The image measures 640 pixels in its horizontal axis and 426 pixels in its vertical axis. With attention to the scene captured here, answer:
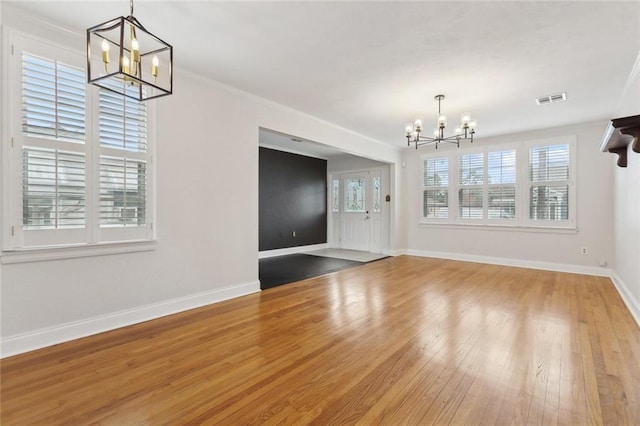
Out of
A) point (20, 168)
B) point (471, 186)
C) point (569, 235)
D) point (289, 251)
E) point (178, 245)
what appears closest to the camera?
point (20, 168)

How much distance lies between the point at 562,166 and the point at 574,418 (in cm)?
531

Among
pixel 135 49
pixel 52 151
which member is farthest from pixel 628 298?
pixel 52 151

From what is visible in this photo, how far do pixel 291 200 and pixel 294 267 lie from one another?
7.71 ft

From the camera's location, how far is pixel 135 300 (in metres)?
3.01

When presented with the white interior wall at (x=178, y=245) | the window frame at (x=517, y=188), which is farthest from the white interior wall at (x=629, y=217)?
the white interior wall at (x=178, y=245)

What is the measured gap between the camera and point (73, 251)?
2633mm

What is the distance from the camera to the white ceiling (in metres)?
2.33

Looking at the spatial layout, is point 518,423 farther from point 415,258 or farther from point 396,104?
point 415,258

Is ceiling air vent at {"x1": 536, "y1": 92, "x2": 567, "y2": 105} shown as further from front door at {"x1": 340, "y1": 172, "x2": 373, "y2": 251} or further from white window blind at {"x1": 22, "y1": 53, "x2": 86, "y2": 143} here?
white window blind at {"x1": 22, "y1": 53, "x2": 86, "y2": 143}

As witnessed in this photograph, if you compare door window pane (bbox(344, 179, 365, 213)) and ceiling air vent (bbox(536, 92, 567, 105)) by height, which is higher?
ceiling air vent (bbox(536, 92, 567, 105))

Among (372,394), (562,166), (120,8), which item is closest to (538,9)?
(372,394)

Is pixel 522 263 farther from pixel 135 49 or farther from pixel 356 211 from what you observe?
pixel 135 49

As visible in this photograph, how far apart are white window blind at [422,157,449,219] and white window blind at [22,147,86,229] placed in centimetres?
652

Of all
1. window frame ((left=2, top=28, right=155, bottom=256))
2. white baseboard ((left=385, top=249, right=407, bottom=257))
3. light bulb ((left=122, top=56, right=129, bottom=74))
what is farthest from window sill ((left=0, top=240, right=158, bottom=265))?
white baseboard ((left=385, top=249, right=407, bottom=257))
